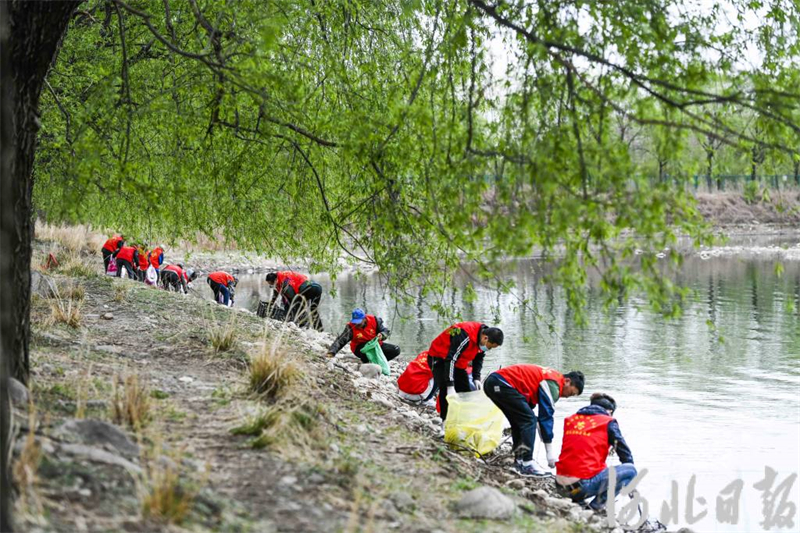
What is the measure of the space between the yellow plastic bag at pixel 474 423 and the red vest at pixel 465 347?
2.94ft

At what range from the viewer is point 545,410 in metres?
8.76

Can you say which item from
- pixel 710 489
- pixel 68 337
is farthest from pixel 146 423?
pixel 710 489

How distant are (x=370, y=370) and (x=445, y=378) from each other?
3001 mm

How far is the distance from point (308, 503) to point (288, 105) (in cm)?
346

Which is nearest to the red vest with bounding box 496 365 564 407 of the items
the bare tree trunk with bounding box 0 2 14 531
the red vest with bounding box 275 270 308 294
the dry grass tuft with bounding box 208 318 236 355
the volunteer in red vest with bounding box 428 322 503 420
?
the volunteer in red vest with bounding box 428 322 503 420

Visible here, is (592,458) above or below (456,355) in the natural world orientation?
below

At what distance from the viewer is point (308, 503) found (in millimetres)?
4871

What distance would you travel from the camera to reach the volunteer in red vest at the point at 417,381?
11.6 meters

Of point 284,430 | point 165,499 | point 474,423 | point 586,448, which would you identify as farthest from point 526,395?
point 165,499

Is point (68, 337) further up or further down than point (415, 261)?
further down

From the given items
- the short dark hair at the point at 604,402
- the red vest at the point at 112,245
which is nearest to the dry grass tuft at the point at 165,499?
the short dark hair at the point at 604,402

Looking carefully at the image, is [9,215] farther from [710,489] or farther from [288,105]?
Result: [710,489]

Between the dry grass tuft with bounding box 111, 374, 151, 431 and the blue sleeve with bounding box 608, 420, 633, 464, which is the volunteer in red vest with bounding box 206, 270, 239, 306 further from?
the dry grass tuft with bounding box 111, 374, 151, 431

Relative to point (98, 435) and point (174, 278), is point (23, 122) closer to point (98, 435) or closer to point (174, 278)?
point (98, 435)
